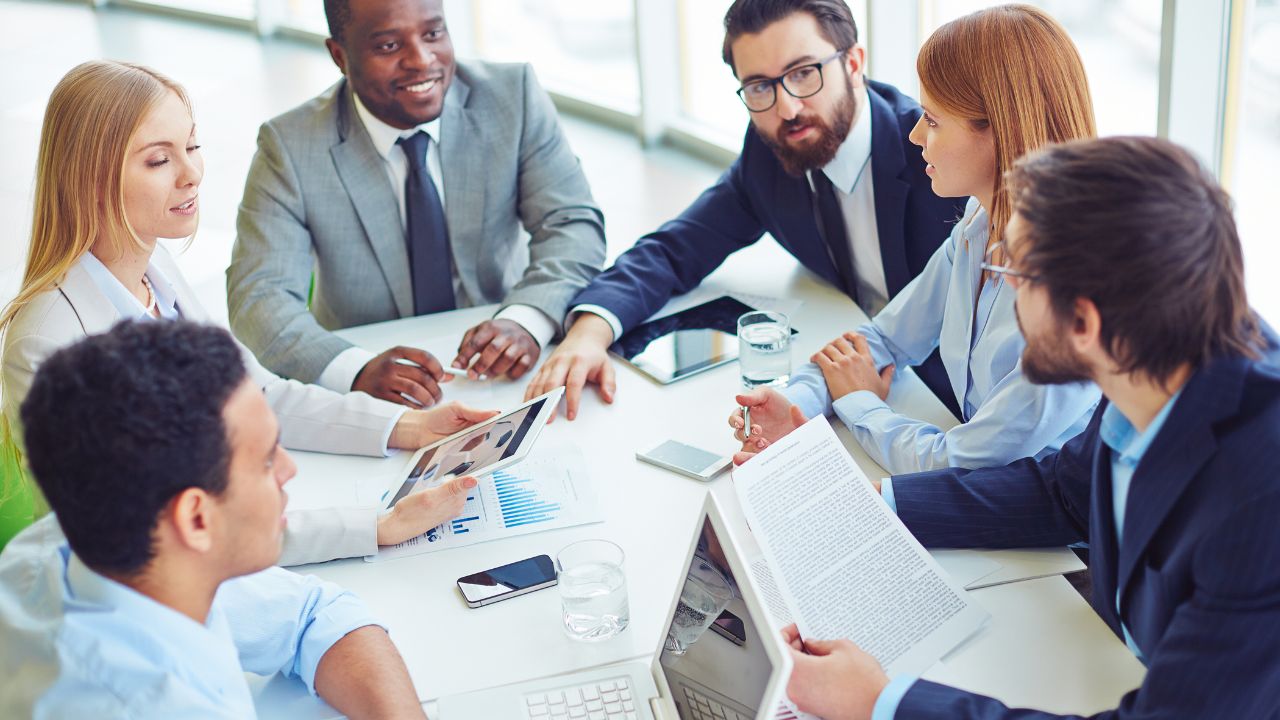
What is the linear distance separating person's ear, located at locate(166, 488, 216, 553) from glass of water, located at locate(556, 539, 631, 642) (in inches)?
20.4

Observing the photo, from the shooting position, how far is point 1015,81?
1793 mm

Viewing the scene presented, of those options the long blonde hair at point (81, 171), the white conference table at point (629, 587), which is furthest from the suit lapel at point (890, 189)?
the long blonde hair at point (81, 171)

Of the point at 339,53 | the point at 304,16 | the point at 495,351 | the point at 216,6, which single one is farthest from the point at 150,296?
the point at 216,6

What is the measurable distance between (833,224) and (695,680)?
4.98ft

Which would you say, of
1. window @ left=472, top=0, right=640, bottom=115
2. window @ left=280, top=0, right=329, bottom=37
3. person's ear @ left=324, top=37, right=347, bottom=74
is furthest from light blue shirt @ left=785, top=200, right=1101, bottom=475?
window @ left=280, top=0, right=329, bottom=37

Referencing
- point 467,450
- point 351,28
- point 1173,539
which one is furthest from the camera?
point 351,28

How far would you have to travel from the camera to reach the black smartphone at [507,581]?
1610 millimetres

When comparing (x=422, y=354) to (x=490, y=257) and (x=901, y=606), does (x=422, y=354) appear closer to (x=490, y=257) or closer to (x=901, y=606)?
(x=490, y=257)

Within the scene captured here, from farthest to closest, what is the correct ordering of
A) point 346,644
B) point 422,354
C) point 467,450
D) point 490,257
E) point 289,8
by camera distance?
point 289,8 < point 490,257 < point 422,354 < point 467,450 < point 346,644

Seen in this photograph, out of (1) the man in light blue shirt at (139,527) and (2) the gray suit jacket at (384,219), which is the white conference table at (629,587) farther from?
(2) the gray suit jacket at (384,219)

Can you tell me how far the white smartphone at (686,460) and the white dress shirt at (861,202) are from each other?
59 centimetres

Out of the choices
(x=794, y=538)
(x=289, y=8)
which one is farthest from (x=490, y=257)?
(x=289, y=8)

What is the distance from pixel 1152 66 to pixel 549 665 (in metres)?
2.88

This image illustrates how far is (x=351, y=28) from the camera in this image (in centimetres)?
269
